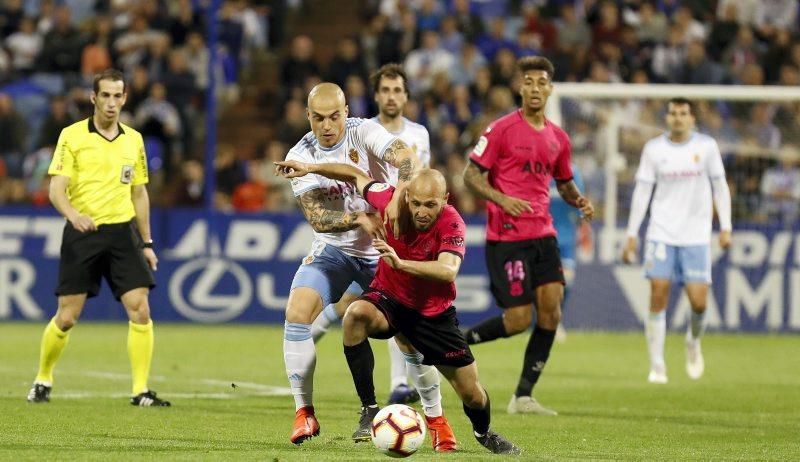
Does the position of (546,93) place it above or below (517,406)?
above

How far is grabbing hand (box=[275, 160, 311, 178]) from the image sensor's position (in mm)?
8062

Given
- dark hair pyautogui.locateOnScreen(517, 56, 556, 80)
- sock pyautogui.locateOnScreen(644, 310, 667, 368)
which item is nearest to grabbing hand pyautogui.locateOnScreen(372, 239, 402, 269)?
dark hair pyautogui.locateOnScreen(517, 56, 556, 80)

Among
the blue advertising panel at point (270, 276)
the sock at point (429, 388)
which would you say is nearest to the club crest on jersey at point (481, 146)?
the sock at point (429, 388)

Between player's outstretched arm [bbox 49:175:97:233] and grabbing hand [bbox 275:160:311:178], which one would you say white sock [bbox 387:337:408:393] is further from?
grabbing hand [bbox 275:160:311:178]

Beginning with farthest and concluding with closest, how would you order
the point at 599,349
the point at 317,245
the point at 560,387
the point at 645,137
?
1. the point at 645,137
2. the point at 599,349
3. the point at 560,387
4. the point at 317,245

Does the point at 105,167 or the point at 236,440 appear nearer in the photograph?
the point at 236,440

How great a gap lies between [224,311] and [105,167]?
8.82 metres

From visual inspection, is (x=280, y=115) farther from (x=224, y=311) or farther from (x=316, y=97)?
(x=316, y=97)

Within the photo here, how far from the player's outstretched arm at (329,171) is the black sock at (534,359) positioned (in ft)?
8.83

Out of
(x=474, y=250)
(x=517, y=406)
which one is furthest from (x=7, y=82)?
(x=517, y=406)

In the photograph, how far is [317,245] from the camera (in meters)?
8.95

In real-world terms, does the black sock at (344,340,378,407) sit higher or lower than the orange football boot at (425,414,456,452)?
higher

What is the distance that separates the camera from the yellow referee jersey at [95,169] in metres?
10.5

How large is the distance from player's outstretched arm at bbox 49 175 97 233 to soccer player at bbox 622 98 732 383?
497 cm
